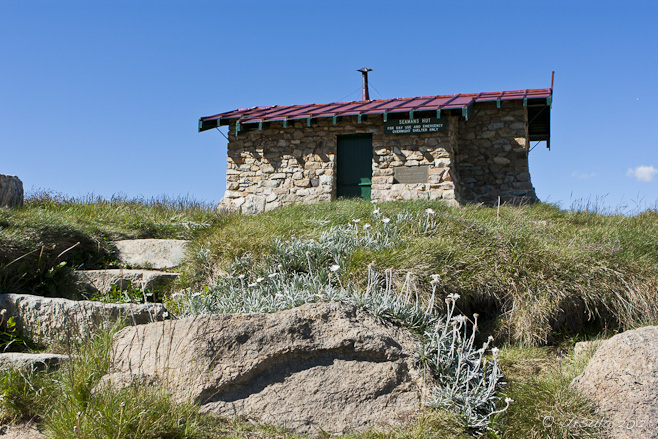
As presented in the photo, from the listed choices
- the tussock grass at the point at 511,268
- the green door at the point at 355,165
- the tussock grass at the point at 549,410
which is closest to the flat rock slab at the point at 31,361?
the tussock grass at the point at 511,268

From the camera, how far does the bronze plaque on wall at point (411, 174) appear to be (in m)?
12.4

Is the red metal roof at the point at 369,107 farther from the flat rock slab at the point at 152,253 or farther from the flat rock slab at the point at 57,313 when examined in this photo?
the flat rock slab at the point at 57,313

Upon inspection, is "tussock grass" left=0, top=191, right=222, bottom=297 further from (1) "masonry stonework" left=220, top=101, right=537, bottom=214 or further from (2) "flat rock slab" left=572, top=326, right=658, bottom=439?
(2) "flat rock slab" left=572, top=326, right=658, bottom=439

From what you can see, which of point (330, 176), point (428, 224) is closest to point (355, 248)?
point (428, 224)

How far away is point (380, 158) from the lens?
42.1 ft

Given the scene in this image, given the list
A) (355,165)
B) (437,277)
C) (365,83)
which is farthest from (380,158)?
(437,277)

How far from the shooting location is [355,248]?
18.9 ft

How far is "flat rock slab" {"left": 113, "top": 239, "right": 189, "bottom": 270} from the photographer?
6.80 metres

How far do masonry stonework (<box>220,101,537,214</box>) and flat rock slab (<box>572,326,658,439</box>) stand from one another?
8.76 metres

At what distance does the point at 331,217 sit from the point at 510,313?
2.94 meters

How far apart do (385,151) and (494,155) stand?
2.96 metres

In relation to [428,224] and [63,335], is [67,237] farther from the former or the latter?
[428,224]

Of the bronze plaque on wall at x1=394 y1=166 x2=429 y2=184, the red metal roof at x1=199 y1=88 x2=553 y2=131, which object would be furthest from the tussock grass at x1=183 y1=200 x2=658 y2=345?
the red metal roof at x1=199 y1=88 x2=553 y2=131

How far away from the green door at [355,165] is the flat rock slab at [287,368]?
372 inches
